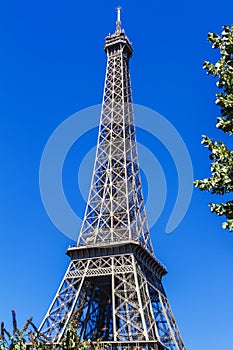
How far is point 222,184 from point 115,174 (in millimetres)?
38485

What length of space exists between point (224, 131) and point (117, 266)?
102 ft

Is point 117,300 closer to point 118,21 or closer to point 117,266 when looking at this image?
point 117,266

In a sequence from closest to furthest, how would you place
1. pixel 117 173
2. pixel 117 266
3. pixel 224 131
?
pixel 224 131
pixel 117 266
pixel 117 173

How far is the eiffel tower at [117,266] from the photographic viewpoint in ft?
123

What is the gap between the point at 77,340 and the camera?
9609 mm

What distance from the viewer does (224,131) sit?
10.5 m

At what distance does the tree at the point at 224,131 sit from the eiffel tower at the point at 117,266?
84.4 feet

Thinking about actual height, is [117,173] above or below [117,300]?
above

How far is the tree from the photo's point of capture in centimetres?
1015

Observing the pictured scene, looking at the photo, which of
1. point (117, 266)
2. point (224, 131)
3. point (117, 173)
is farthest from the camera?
point (117, 173)

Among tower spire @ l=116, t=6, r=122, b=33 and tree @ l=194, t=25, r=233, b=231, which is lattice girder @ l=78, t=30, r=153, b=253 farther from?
tree @ l=194, t=25, r=233, b=231

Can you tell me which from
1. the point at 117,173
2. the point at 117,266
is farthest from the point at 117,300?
the point at 117,173

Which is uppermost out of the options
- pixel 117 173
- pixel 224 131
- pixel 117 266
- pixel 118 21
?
pixel 118 21

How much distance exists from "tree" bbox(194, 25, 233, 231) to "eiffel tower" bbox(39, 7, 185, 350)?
2573 centimetres
